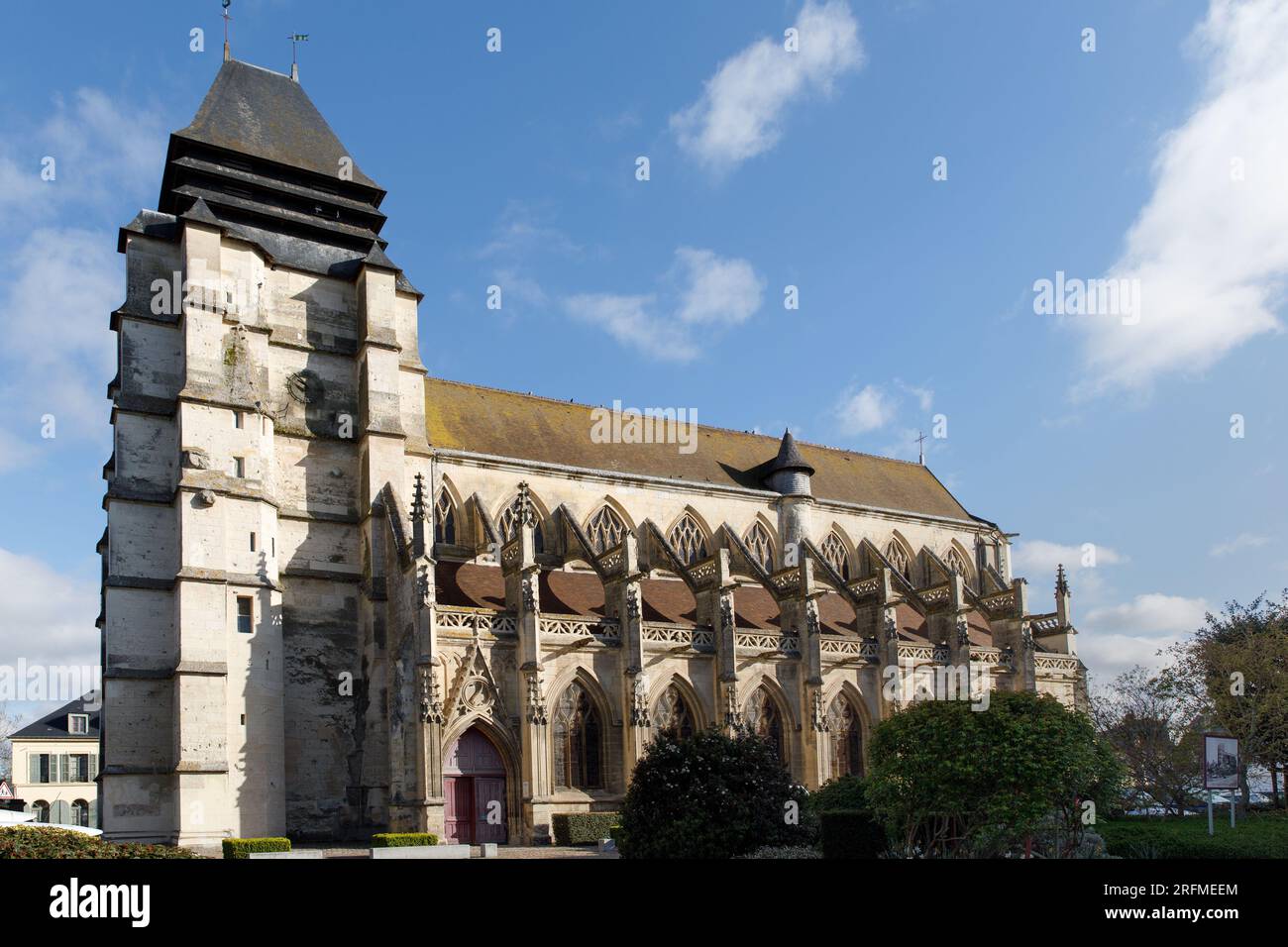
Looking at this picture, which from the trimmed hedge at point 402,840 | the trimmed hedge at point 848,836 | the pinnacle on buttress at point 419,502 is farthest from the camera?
the pinnacle on buttress at point 419,502

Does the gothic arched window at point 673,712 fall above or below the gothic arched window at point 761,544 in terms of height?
below

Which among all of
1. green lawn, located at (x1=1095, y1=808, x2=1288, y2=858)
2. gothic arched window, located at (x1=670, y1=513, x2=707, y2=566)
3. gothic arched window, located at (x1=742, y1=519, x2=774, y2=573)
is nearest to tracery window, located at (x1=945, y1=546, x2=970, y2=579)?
gothic arched window, located at (x1=742, y1=519, x2=774, y2=573)

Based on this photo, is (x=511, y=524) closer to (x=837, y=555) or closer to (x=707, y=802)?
(x=837, y=555)

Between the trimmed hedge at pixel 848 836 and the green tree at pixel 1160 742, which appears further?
the green tree at pixel 1160 742

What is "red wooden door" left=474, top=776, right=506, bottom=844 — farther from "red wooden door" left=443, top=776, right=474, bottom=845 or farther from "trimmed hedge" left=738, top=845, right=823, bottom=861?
"trimmed hedge" left=738, top=845, right=823, bottom=861

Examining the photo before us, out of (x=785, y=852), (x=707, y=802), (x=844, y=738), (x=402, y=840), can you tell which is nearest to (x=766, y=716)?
(x=844, y=738)

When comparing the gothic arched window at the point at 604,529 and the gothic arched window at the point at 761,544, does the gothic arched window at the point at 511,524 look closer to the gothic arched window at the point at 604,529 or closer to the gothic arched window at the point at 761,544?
the gothic arched window at the point at 604,529

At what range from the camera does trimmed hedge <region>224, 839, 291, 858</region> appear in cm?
2469

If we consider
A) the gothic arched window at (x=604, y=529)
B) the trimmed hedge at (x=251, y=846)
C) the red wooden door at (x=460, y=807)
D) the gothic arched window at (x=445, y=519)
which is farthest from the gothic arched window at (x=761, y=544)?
the trimmed hedge at (x=251, y=846)

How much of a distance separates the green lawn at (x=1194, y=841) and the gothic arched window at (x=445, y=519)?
19116mm

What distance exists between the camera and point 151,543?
29.7m

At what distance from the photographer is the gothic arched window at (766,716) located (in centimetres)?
3353
